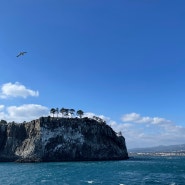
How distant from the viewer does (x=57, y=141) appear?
5423 inches

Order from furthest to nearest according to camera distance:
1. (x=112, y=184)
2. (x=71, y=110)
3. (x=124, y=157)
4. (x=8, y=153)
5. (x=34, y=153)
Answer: (x=71, y=110)
(x=124, y=157)
(x=8, y=153)
(x=34, y=153)
(x=112, y=184)

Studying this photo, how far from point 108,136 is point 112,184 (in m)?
92.4

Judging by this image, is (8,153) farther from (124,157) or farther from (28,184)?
(28,184)

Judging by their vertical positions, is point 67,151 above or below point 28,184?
above

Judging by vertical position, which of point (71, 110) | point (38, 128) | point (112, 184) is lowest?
point (112, 184)

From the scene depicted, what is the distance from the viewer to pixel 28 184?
61000 millimetres

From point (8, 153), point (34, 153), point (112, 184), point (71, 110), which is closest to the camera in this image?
point (112, 184)

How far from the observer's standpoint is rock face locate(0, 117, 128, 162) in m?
136

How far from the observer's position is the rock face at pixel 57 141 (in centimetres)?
13575

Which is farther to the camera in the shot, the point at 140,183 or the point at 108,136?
the point at 108,136

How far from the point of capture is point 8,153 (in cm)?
14325

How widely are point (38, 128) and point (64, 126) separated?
448 inches

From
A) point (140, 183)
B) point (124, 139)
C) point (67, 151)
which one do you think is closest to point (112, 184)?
point (140, 183)

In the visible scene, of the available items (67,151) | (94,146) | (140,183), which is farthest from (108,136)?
(140,183)
